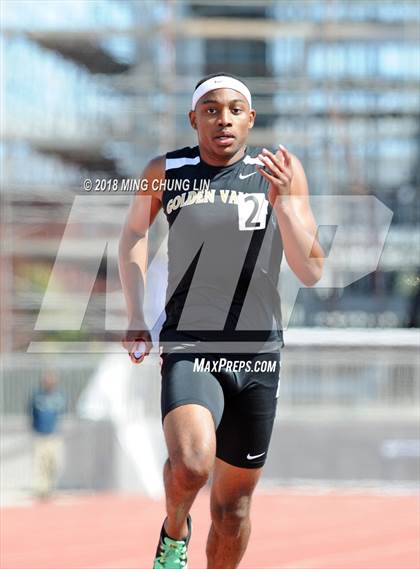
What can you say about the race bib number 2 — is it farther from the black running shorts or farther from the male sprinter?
the black running shorts

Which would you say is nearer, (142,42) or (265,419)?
(265,419)

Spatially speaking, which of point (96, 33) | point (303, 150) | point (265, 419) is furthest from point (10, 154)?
point (265, 419)

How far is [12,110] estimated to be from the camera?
24.7 m

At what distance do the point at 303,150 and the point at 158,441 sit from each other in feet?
39.3

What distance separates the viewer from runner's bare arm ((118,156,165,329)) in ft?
16.8

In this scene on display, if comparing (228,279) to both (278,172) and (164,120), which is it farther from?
(164,120)

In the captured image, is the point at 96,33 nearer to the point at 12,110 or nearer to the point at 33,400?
the point at 12,110

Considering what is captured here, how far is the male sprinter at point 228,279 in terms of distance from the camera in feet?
15.8

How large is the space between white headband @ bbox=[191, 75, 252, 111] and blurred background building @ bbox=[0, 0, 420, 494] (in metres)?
17.1

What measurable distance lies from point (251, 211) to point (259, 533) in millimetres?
4779

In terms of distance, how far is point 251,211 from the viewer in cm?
496

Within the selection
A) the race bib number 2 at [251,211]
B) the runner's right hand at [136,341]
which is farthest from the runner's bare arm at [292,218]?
the runner's right hand at [136,341]

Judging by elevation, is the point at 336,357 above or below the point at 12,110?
below

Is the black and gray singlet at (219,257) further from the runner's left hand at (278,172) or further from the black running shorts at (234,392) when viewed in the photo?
the runner's left hand at (278,172)
